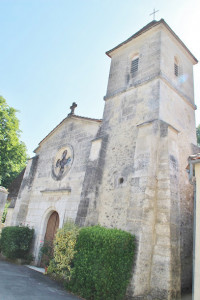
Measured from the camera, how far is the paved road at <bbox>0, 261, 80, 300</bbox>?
18.5 ft

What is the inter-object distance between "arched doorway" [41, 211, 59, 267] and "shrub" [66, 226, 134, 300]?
3165 mm

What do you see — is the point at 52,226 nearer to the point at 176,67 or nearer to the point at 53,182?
the point at 53,182

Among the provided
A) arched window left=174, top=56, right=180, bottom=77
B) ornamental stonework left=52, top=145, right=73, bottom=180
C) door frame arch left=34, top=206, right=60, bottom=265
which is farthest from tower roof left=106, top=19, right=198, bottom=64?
door frame arch left=34, top=206, right=60, bottom=265

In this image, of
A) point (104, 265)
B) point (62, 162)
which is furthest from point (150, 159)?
point (62, 162)

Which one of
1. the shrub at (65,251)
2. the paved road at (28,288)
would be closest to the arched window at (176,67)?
the shrub at (65,251)

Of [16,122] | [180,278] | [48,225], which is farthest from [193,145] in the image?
[16,122]

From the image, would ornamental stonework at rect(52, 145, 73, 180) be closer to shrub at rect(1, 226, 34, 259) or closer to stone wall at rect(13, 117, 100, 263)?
stone wall at rect(13, 117, 100, 263)

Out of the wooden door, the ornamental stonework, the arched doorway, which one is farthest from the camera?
the ornamental stonework

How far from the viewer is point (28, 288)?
6.39 metres

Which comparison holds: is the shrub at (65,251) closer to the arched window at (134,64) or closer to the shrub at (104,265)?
→ the shrub at (104,265)

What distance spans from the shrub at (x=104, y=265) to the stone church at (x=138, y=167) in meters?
0.34

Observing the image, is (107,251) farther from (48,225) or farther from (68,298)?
(48,225)

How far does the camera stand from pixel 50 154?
1261 centimetres

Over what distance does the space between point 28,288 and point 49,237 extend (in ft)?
12.8
